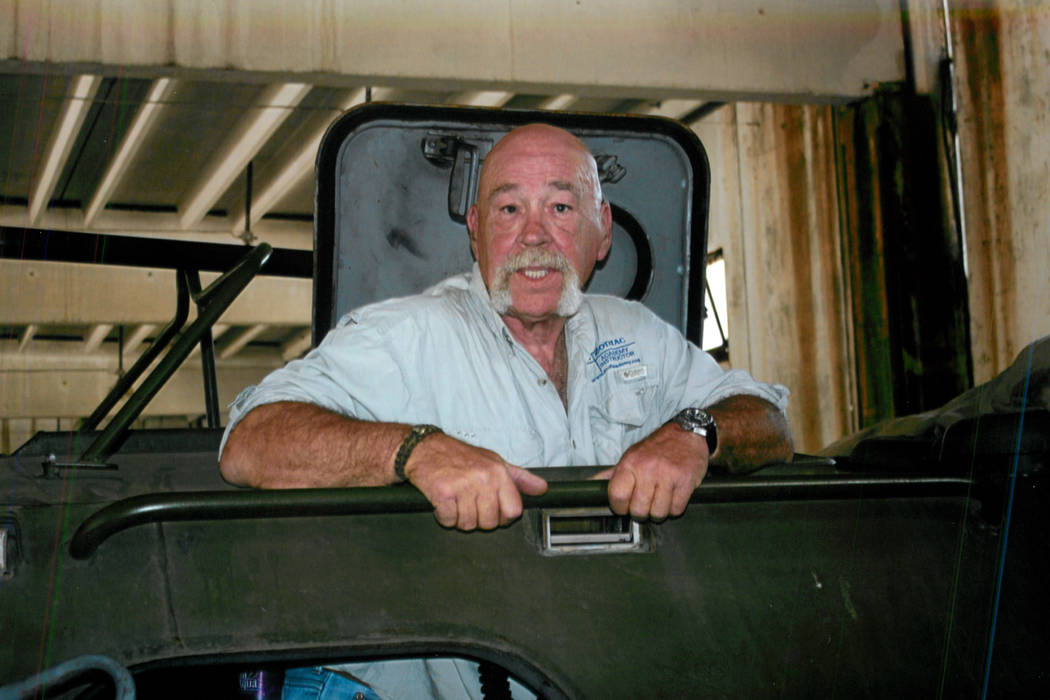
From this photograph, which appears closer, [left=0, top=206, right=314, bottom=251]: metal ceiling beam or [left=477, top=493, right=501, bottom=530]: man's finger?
[left=477, top=493, right=501, bottom=530]: man's finger

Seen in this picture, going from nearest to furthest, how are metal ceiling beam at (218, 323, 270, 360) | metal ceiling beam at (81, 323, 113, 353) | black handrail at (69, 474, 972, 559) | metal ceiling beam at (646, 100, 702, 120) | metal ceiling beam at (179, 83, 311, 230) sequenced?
black handrail at (69, 474, 972, 559) < metal ceiling beam at (179, 83, 311, 230) < metal ceiling beam at (646, 100, 702, 120) < metal ceiling beam at (81, 323, 113, 353) < metal ceiling beam at (218, 323, 270, 360)

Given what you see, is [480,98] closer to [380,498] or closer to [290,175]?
[290,175]

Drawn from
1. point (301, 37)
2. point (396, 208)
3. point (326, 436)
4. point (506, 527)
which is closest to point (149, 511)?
point (506, 527)

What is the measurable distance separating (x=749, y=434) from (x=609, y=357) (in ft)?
1.22

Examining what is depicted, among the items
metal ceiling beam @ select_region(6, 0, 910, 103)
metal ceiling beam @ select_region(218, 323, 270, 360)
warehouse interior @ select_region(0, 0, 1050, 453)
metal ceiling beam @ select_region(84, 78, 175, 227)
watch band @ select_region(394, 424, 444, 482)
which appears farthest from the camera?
metal ceiling beam @ select_region(218, 323, 270, 360)

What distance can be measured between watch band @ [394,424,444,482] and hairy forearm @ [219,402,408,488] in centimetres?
1

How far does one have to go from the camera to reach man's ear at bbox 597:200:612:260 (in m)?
2.21

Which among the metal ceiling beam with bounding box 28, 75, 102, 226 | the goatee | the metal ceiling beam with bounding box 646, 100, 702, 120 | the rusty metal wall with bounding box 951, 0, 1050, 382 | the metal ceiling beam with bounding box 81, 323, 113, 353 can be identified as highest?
the metal ceiling beam with bounding box 646, 100, 702, 120

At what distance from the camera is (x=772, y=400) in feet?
6.32

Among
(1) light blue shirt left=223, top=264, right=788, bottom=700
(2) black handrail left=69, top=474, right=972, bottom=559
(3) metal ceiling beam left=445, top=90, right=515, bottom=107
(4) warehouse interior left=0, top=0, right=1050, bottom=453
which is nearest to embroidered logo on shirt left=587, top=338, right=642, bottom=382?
(1) light blue shirt left=223, top=264, right=788, bottom=700

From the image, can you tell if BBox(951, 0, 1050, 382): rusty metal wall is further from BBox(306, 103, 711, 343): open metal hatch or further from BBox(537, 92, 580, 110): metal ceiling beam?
BBox(537, 92, 580, 110): metal ceiling beam

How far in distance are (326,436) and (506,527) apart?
47 centimetres

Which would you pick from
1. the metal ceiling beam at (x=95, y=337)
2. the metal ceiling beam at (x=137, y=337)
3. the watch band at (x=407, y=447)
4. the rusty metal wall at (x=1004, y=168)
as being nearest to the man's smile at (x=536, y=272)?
the watch band at (x=407, y=447)

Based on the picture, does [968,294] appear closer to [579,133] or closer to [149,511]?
[579,133]
